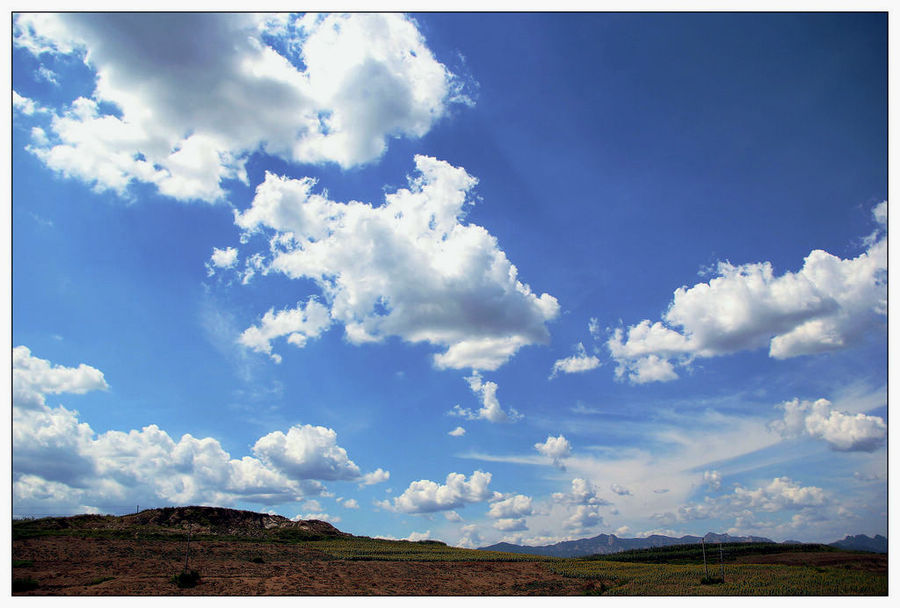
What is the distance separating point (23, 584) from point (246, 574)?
1963 centimetres

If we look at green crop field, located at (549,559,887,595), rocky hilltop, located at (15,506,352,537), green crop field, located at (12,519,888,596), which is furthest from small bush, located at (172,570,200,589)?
rocky hilltop, located at (15,506,352,537)

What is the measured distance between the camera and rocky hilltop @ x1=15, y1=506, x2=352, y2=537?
112 metres

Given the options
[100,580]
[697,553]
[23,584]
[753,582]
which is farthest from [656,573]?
[697,553]

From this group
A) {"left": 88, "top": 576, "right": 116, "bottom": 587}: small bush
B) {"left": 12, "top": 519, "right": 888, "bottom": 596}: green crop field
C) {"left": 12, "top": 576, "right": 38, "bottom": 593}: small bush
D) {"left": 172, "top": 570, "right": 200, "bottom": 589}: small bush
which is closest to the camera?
{"left": 12, "top": 576, "right": 38, "bottom": 593}: small bush

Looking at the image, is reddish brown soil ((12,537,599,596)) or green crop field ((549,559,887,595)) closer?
reddish brown soil ((12,537,599,596))

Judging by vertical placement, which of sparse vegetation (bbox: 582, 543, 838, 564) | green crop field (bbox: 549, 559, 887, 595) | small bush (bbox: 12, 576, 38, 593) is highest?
small bush (bbox: 12, 576, 38, 593)

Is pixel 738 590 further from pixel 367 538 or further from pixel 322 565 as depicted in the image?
pixel 367 538

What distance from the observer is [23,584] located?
45.2 meters

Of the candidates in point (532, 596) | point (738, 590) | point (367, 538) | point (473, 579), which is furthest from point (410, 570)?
point (367, 538)

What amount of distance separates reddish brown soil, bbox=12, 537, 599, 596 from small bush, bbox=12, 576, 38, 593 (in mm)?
692

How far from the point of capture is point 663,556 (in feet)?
458

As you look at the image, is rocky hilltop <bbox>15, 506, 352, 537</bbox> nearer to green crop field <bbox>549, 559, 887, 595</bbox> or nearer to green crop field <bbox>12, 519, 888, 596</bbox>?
green crop field <bbox>12, 519, 888, 596</bbox>

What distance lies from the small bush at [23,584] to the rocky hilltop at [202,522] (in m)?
61.8
